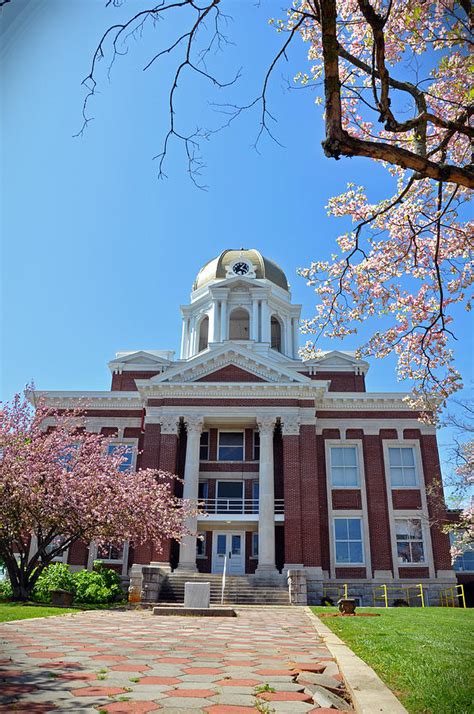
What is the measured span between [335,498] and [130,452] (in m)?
11.5

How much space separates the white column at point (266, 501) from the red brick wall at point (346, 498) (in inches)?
165

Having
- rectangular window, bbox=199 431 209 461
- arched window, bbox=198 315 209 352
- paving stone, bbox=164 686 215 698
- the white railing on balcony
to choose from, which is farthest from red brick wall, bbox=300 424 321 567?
paving stone, bbox=164 686 215 698

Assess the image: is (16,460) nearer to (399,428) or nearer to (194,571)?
(194,571)

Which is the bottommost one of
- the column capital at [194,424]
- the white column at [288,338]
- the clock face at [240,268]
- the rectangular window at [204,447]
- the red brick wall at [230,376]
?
the rectangular window at [204,447]

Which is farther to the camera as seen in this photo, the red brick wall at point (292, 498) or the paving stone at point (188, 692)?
the red brick wall at point (292, 498)

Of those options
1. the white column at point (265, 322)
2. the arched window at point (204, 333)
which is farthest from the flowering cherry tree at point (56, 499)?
the arched window at point (204, 333)

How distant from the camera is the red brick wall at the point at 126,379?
126 feet

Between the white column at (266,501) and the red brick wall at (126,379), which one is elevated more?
the red brick wall at (126,379)

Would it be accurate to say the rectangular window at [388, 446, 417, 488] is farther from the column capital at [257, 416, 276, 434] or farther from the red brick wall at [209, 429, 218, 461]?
the red brick wall at [209, 429, 218, 461]

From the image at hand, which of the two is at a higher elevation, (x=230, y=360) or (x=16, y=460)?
(x=230, y=360)

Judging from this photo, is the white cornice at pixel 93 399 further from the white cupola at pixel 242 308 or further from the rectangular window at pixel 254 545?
the rectangular window at pixel 254 545

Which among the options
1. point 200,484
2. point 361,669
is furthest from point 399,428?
point 361,669

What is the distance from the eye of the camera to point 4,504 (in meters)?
18.3

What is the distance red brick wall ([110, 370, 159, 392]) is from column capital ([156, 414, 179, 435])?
30.4 feet
